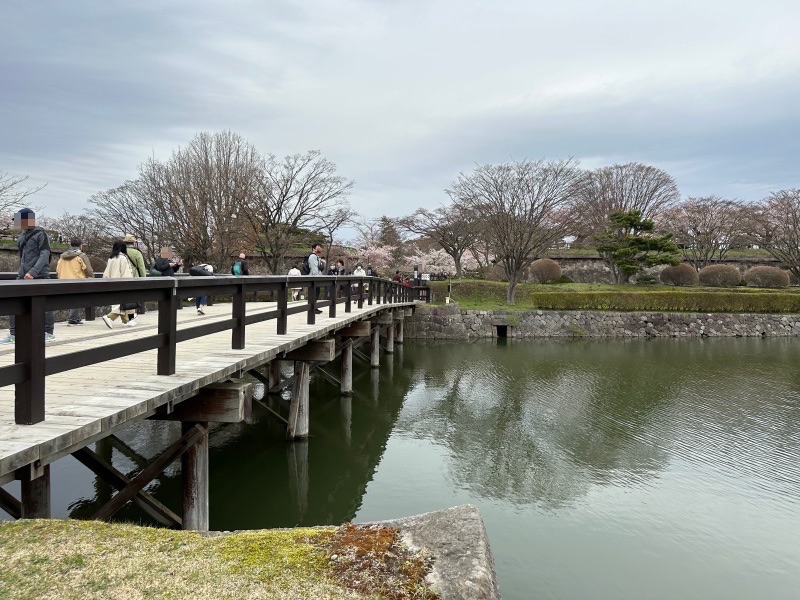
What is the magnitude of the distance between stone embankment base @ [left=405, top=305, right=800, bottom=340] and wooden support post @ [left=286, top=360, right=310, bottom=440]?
1871 cm

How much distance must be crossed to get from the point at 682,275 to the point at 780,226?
8.15 meters

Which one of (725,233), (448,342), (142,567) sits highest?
(725,233)

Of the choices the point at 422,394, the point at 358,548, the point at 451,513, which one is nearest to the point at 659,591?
the point at 451,513

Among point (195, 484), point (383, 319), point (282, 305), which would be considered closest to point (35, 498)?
point (195, 484)

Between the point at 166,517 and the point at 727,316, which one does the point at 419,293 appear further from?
the point at 166,517

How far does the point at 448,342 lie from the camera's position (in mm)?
27234

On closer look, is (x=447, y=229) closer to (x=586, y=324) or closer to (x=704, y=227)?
(x=586, y=324)

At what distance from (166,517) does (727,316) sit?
3420cm

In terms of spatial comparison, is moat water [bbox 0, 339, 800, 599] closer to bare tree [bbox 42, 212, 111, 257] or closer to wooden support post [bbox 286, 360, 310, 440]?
wooden support post [bbox 286, 360, 310, 440]

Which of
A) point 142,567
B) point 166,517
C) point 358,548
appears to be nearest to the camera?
point 142,567

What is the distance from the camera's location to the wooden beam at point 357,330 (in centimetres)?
1309

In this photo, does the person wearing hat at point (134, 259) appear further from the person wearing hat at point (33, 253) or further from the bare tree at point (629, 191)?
the bare tree at point (629, 191)

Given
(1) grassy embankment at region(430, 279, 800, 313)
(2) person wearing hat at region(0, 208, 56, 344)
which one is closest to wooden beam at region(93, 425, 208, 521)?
(2) person wearing hat at region(0, 208, 56, 344)

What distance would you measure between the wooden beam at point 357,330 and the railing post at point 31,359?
974cm
